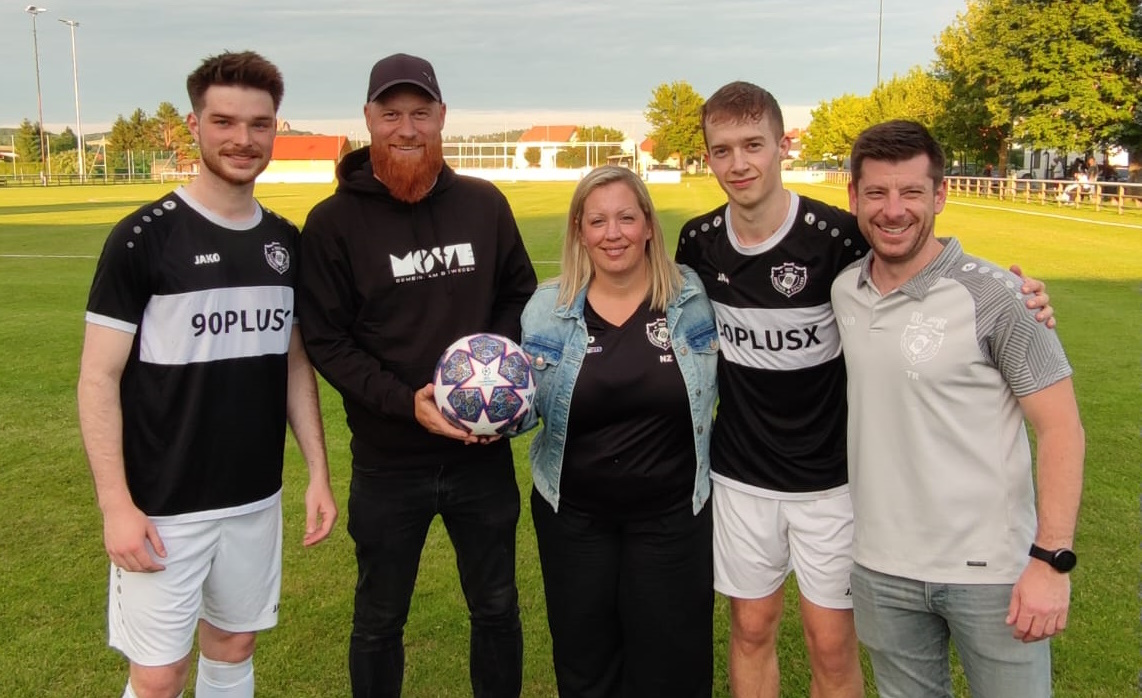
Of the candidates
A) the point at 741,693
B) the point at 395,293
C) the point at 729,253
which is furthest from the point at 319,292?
the point at 741,693

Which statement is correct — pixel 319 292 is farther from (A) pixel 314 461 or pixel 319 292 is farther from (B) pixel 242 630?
(B) pixel 242 630

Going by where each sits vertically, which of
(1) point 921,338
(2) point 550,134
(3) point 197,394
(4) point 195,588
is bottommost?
(4) point 195,588

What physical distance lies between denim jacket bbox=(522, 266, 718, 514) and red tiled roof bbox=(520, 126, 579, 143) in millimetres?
146198

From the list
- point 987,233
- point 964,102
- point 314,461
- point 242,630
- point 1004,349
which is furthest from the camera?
point 964,102

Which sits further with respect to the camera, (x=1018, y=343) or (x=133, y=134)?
(x=133, y=134)

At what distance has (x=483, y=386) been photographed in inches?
128

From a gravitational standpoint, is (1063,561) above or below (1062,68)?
below

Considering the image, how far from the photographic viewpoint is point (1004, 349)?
2.74 m

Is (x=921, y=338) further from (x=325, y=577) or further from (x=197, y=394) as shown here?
(x=325, y=577)

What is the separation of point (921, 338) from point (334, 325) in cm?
225

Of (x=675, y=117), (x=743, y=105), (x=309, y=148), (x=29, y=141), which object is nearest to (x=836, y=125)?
(x=675, y=117)

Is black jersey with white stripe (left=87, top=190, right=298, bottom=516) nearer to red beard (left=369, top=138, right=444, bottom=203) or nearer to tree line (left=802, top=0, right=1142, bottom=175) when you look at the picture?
red beard (left=369, top=138, right=444, bottom=203)

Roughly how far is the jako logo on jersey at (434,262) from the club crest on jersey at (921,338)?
5.78 ft

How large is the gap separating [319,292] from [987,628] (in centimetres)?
273
